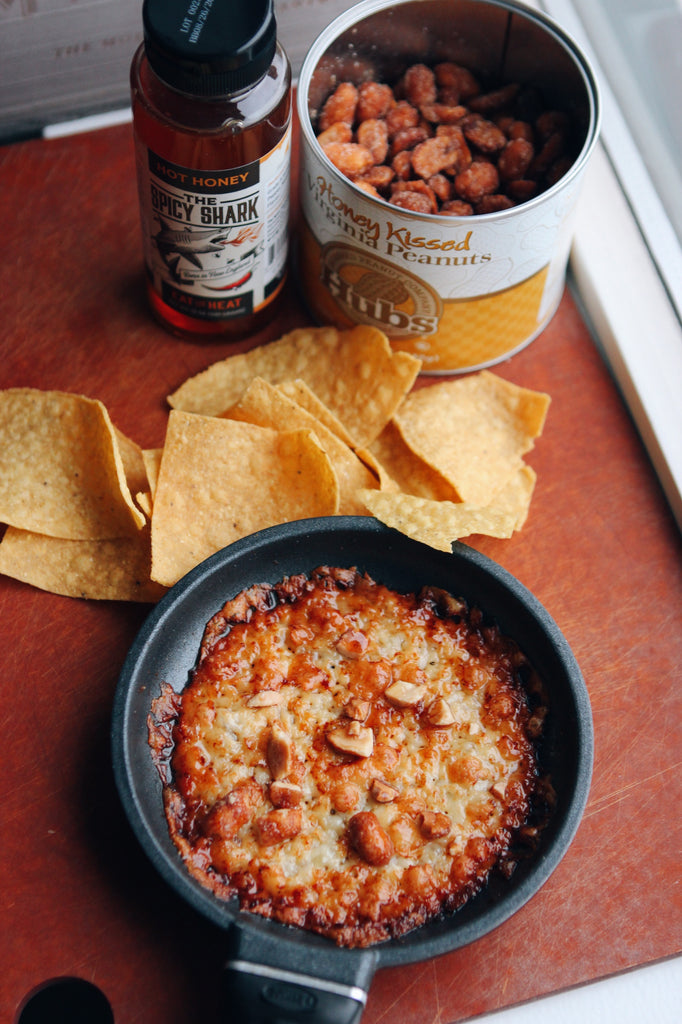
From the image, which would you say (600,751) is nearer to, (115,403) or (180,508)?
(180,508)

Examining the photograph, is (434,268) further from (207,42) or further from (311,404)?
(207,42)

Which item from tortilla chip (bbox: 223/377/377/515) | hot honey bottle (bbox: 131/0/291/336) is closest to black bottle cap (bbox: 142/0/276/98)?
hot honey bottle (bbox: 131/0/291/336)

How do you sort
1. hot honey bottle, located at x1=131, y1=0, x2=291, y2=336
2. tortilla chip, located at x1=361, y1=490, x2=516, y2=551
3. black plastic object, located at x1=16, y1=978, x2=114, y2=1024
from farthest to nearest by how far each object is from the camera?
black plastic object, located at x1=16, y1=978, x2=114, y2=1024 < tortilla chip, located at x1=361, y1=490, x2=516, y2=551 < hot honey bottle, located at x1=131, y1=0, x2=291, y2=336

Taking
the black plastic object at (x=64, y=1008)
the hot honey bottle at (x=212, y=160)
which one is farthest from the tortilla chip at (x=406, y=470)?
the black plastic object at (x=64, y=1008)

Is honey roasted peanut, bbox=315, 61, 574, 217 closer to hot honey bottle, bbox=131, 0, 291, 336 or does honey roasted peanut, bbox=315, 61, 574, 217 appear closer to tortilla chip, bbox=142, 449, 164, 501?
hot honey bottle, bbox=131, 0, 291, 336

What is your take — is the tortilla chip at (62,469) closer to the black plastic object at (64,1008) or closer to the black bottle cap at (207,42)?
the black bottle cap at (207,42)

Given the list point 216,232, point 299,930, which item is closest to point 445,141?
point 216,232

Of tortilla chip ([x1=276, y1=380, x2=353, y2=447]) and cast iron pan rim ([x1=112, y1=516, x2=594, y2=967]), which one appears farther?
tortilla chip ([x1=276, y1=380, x2=353, y2=447])
